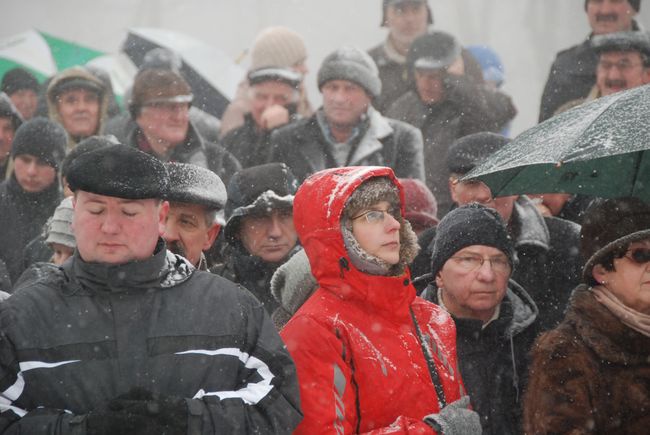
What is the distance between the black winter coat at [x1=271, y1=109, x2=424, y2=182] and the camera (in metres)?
6.35

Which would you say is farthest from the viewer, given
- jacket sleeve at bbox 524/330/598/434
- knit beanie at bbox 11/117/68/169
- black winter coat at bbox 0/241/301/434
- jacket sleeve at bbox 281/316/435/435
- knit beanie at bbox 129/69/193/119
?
knit beanie at bbox 129/69/193/119

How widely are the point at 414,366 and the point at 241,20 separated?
1520 cm

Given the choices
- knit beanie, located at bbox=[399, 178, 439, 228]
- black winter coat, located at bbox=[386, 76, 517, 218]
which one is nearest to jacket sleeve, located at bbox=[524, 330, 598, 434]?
knit beanie, located at bbox=[399, 178, 439, 228]

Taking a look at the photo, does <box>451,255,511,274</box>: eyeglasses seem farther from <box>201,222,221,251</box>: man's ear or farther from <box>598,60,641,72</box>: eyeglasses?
<box>598,60,641,72</box>: eyeglasses

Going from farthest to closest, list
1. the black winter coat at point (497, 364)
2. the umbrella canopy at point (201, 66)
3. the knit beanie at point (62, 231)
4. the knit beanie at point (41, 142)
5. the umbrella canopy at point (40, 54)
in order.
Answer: the umbrella canopy at point (40, 54) < the umbrella canopy at point (201, 66) < the knit beanie at point (41, 142) < the knit beanie at point (62, 231) < the black winter coat at point (497, 364)

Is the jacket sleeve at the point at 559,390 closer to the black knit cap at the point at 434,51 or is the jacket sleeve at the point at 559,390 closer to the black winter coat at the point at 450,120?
the black winter coat at the point at 450,120

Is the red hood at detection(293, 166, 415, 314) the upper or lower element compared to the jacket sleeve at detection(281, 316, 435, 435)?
upper

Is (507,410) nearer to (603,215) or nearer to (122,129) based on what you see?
(603,215)

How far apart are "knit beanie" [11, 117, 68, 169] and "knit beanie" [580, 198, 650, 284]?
3.47 metres

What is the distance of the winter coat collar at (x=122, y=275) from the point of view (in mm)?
2932

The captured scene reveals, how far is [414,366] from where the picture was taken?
11.1 ft

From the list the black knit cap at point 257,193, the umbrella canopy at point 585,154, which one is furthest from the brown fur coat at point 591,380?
the black knit cap at point 257,193

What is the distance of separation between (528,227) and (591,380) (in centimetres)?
157

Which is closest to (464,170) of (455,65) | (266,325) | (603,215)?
(603,215)
